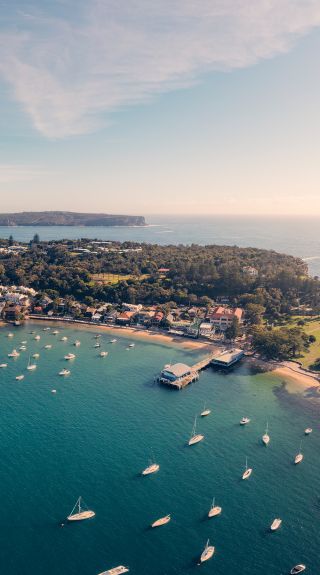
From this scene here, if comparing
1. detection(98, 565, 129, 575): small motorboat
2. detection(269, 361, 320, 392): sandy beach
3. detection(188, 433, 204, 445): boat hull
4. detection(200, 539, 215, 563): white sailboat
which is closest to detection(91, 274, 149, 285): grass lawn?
detection(269, 361, 320, 392): sandy beach

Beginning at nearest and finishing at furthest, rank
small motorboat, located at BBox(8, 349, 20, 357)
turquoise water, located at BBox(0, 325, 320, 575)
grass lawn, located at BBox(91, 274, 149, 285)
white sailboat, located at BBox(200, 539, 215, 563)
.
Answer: white sailboat, located at BBox(200, 539, 215, 563)
turquoise water, located at BBox(0, 325, 320, 575)
small motorboat, located at BBox(8, 349, 20, 357)
grass lawn, located at BBox(91, 274, 149, 285)

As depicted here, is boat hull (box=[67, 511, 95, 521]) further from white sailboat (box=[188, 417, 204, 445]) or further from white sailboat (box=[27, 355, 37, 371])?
white sailboat (box=[27, 355, 37, 371])

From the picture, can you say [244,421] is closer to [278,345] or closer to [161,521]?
[161,521]

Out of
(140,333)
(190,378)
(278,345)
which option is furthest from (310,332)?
(140,333)

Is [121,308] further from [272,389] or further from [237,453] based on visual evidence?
[237,453]

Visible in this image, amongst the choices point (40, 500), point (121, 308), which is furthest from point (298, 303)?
point (40, 500)

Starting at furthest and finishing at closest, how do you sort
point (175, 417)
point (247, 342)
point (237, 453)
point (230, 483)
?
point (247, 342)
point (175, 417)
point (237, 453)
point (230, 483)
